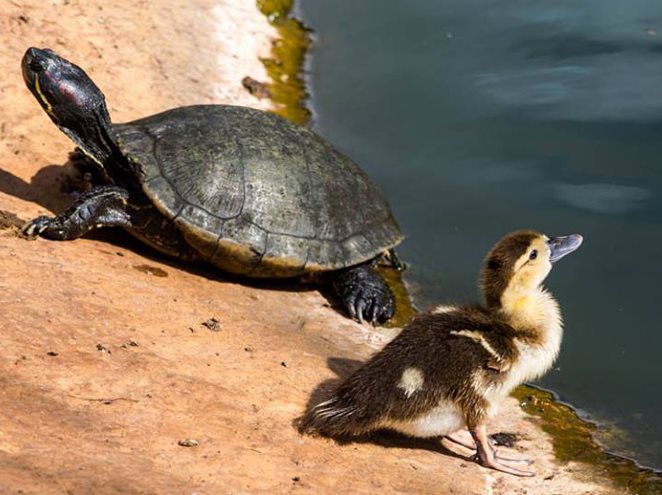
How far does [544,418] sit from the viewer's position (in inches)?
280

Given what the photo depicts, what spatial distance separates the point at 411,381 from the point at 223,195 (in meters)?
2.91

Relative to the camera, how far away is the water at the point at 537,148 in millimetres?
7812

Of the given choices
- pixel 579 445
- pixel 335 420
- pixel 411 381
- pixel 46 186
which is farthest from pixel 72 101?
pixel 579 445

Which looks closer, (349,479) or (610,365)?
(349,479)

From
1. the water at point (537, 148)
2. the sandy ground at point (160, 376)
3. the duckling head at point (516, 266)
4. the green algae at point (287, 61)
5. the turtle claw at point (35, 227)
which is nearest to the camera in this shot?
the sandy ground at point (160, 376)

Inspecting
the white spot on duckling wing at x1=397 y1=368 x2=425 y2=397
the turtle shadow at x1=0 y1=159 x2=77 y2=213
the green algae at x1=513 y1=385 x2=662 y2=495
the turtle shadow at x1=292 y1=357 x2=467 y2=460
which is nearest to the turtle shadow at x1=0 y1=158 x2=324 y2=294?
the turtle shadow at x1=0 y1=159 x2=77 y2=213

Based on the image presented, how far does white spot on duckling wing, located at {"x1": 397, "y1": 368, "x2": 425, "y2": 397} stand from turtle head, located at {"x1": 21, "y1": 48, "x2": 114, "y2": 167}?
380cm

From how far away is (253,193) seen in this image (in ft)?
26.4

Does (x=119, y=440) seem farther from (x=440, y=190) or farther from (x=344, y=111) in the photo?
(x=344, y=111)

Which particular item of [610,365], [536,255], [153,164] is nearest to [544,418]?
[610,365]

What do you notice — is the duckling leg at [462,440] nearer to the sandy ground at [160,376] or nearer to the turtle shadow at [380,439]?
the turtle shadow at [380,439]

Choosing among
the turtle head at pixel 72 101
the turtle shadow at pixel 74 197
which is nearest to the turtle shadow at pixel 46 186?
the turtle shadow at pixel 74 197

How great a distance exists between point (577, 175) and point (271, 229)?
3317 millimetres

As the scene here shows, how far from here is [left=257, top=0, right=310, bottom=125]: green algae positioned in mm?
11883
